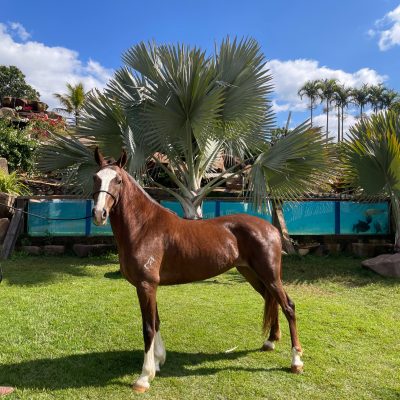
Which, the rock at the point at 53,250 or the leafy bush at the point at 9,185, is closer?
the rock at the point at 53,250

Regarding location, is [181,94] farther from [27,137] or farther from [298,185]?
[27,137]

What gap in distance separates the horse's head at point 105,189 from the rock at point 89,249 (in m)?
6.65

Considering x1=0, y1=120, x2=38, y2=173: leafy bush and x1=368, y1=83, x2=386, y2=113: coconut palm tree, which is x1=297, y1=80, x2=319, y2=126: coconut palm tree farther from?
x1=0, y1=120, x2=38, y2=173: leafy bush

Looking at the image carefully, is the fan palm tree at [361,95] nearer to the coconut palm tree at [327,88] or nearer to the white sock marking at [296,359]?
the coconut palm tree at [327,88]

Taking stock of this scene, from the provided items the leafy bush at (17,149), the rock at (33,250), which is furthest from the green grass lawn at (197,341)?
the leafy bush at (17,149)

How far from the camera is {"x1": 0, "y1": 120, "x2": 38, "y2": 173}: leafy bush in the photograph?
12.4 metres

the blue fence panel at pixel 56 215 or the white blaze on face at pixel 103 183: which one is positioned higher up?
the white blaze on face at pixel 103 183

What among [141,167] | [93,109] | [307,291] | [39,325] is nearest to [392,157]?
[307,291]

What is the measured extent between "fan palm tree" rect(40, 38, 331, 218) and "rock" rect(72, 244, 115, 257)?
2.23 meters

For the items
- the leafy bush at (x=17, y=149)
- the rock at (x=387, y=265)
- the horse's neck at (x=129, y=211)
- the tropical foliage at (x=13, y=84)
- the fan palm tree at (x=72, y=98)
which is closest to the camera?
the horse's neck at (x=129, y=211)

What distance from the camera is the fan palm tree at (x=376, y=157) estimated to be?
7.15 meters

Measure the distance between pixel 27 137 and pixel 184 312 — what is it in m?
10.9

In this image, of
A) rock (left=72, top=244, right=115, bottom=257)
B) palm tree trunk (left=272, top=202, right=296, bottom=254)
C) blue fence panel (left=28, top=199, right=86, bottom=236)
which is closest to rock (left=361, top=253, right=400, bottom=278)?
palm tree trunk (left=272, top=202, right=296, bottom=254)

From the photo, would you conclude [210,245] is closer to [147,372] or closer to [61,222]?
[147,372]
